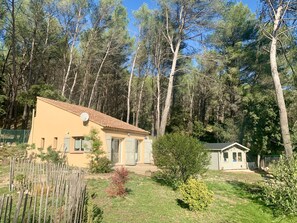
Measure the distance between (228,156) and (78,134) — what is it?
1478cm

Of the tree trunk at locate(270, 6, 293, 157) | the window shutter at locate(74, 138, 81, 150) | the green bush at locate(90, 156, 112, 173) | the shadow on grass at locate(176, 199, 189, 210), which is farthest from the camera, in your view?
the window shutter at locate(74, 138, 81, 150)

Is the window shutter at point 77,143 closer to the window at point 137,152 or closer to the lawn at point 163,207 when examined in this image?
the window at point 137,152

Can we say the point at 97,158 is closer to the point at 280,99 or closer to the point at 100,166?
the point at 100,166

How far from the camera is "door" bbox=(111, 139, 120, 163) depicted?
60.4 ft

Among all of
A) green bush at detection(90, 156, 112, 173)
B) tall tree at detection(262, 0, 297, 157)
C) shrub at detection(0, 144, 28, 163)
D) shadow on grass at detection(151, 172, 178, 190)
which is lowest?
shadow on grass at detection(151, 172, 178, 190)

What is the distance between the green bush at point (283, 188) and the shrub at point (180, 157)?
2.68 metres

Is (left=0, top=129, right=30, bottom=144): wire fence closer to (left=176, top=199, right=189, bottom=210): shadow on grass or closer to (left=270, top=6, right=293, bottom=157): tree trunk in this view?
(left=176, top=199, right=189, bottom=210): shadow on grass

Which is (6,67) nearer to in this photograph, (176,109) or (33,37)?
(33,37)

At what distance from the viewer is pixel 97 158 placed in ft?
49.8

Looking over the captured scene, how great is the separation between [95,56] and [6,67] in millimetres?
10395

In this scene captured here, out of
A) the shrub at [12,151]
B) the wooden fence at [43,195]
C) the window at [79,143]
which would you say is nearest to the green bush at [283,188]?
the wooden fence at [43,195]

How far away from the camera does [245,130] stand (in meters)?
27.9

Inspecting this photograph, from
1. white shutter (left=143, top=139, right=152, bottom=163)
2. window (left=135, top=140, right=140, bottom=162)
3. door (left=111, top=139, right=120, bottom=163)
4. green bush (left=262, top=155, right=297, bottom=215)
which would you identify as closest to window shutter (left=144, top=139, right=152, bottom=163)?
white shutter (left=143, top=139, right=152, bottom=163)

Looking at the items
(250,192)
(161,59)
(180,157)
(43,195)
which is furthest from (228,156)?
(43,195)
